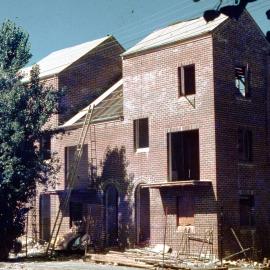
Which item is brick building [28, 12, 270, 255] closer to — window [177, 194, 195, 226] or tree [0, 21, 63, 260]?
window [177, 194, 195, 226]

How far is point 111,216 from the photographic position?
27000mm

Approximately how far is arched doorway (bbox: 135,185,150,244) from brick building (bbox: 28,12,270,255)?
5 cm

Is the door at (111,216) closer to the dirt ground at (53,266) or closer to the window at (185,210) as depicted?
the window at (185,210)

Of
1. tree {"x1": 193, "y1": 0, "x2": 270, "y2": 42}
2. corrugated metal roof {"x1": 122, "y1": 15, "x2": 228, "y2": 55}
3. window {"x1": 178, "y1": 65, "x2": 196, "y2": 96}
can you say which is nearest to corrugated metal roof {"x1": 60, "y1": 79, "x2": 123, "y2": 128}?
corrugated metal roof {"x1": 122, "y1": 15, "x2": 228, "y2": 55}

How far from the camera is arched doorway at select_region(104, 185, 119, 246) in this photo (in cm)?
2681

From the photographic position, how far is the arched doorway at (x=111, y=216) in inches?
1056

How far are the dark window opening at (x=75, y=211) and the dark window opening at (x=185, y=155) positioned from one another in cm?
640

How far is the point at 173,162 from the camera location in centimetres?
2477

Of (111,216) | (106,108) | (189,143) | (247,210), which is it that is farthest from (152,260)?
(106,108)

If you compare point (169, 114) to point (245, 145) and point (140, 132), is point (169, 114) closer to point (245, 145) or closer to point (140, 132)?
point (140, 132)

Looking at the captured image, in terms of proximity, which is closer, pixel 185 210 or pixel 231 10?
pixel 231 10

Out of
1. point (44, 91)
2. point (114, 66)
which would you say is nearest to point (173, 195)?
point (44, 91)

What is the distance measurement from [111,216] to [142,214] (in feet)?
7.09

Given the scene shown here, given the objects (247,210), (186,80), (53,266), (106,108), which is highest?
(186,80)
